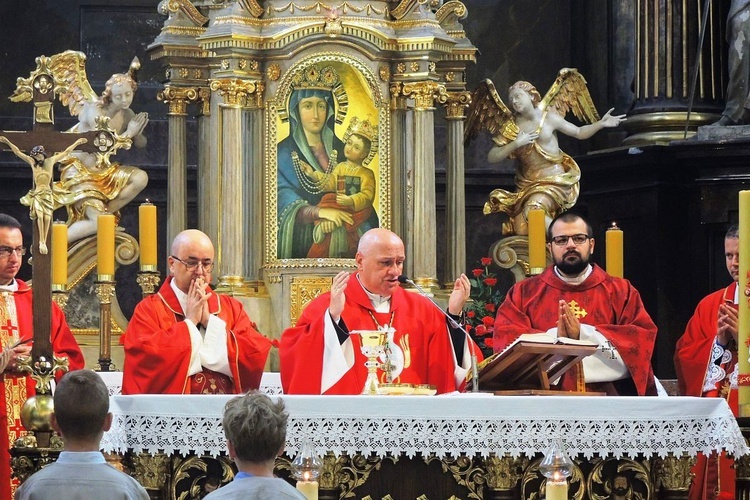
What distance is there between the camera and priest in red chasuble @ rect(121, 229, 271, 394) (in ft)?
29.3

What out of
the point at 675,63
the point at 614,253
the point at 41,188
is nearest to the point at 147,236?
the point at 41,188

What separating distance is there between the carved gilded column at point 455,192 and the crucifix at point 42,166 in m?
3.48

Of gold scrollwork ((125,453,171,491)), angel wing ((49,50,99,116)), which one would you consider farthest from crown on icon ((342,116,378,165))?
gold scrollwork ((125,453,171,491))

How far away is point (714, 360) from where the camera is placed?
31.4ft

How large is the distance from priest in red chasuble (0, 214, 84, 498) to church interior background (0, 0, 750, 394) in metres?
1.48

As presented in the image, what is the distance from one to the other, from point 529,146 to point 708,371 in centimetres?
275

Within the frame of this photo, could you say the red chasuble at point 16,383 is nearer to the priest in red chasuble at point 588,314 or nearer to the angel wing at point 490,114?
the priest in red chasuble at point 588,314

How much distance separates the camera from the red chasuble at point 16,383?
906cm

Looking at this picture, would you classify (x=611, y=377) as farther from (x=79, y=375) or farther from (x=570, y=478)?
(x=79, y=375)

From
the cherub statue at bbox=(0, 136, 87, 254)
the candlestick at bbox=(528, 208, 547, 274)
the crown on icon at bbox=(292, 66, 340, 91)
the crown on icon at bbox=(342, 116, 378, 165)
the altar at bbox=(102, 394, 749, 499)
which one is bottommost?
the altar at bbox=(102, 394, 749, 499)

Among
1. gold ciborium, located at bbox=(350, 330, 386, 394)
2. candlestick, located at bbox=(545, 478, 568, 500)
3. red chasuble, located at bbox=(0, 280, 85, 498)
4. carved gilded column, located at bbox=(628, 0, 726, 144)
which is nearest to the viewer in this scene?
candlestick, located at bbox=(545, 478, 568, 500)

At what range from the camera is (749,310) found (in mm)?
7871

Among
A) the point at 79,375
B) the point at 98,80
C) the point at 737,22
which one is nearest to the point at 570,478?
the point at 79,375

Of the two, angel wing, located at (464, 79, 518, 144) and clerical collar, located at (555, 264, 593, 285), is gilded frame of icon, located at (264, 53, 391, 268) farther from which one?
clerical collar, located at (555, 264, 593, 285)
